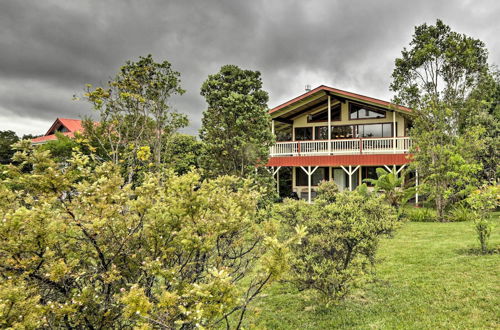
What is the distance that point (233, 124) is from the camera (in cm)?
1250

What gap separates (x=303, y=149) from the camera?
20141mm

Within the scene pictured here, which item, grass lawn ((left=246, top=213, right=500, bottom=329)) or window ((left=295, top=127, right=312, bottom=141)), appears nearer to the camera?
grass lawn ((left=246, top=213, right=500, bottom=329))

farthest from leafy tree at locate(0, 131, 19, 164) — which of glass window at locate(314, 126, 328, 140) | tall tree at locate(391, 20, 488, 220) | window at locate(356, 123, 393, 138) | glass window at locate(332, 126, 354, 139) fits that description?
tall tree at locate(391, 20, 488, 220)

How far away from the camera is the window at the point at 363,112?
826 inches

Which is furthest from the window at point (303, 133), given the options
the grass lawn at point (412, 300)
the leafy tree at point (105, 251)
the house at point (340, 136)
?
the leafy tree at point (105, 251)

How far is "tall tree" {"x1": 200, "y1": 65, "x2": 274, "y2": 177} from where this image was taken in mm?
12328

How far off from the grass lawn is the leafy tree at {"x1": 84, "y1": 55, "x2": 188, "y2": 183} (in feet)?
28.4

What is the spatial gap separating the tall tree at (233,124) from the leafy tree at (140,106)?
7.07ft

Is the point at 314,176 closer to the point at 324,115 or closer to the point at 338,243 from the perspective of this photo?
the point at 324,115

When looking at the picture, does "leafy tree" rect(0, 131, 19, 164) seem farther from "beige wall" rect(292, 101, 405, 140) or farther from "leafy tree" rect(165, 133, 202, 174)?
"beige wall" rect(292, 101, 405, 140)

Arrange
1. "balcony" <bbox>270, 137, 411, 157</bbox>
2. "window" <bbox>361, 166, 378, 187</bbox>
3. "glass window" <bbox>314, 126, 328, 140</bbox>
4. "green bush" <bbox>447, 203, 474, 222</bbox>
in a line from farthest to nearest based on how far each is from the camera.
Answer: "glass window" <bbox>314, 126, 328, 140</bbox>, "window" <bbox>361, 166, 378, 187</bbox>, "balcony" <bbox>270, 137, 411, 157</bbox>, "green bush" <bbox>447, 203, 474, 222</bbox>

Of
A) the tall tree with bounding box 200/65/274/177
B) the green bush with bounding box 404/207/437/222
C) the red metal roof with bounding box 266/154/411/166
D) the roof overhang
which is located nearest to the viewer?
the tall tree with bounding box 200/65/274/177

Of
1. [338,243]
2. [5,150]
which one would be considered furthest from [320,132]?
[5,150]

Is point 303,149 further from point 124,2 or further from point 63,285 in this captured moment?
point 63,285
